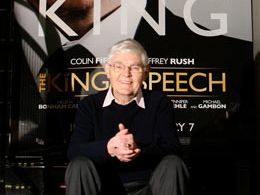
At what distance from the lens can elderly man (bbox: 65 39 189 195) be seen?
989 mm

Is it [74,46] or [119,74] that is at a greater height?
[74,46]

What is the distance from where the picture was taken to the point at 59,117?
7.14 feet

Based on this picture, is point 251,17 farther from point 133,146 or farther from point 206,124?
point 133,146

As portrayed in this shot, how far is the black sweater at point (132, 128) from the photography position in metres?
1.13

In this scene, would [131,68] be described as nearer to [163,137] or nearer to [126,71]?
[126,71]

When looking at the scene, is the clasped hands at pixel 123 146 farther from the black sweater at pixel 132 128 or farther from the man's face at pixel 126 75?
the man's face at pixel 126 75

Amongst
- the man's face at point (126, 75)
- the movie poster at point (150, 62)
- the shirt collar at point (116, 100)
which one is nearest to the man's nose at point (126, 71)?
the man's face at point (126, 75)

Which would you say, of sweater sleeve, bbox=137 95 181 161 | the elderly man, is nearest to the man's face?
the elderly man

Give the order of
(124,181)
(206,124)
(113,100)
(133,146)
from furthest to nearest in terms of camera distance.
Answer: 1. (206,124)
2. (113,100)
3. (124,181)
4. (133,146)

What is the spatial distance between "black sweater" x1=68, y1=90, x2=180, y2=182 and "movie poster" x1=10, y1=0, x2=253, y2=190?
36.5 inches

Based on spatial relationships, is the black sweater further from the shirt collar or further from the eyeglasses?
the eyeglasses

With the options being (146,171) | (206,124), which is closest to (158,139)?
(146,171)

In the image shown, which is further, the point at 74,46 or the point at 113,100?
the point at 74,46

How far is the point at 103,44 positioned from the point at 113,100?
1036 millimetres
